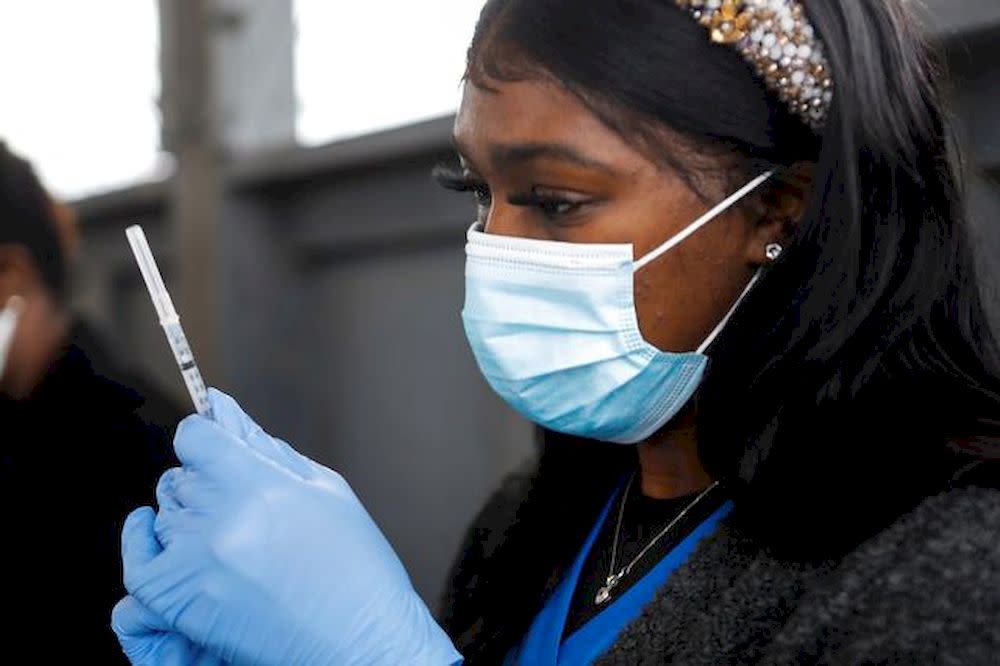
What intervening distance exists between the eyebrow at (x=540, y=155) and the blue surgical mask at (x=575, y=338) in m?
0.08

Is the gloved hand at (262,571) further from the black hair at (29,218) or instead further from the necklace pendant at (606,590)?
the black hair at (29,218)

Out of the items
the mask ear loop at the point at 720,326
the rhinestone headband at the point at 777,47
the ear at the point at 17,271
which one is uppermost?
the rhinestone headband at the point at 777,47

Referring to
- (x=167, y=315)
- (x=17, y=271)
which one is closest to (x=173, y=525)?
(x=167, y=315)

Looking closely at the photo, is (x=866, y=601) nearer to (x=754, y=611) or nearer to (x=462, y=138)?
(x=754, y=611)

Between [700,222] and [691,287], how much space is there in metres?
0.07

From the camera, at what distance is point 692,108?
3.98 ft

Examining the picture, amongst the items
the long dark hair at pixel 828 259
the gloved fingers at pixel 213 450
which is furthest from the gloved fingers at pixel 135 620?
the long dark hair at pixel 828 259

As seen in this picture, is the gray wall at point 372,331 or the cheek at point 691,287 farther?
the gray wall at point 372,331

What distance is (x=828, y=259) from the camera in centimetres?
118

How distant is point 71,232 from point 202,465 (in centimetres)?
127

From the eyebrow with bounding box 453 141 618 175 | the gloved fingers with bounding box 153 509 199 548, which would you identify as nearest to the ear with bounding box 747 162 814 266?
the eyebrow with bounding box 453 141 618 175

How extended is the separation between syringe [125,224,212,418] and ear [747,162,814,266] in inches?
22.2

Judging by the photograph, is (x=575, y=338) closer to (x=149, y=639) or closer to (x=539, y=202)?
(x=539, y=202)

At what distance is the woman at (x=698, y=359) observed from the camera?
3.67ft
